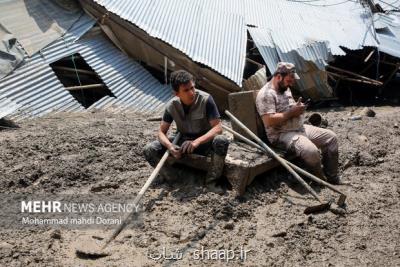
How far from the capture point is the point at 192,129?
17.4 ft

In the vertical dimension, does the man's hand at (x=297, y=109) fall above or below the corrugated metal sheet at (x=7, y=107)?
above

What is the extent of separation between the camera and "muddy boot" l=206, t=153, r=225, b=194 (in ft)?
16.8

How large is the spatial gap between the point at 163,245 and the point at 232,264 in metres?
0.68

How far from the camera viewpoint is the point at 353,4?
13.7 meters

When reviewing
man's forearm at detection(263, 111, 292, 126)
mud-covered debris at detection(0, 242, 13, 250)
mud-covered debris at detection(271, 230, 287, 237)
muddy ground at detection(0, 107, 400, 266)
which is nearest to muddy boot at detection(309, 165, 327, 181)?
muddy ground at detection(0, 107, 400, 266)

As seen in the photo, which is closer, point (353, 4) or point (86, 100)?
point (86, 100)

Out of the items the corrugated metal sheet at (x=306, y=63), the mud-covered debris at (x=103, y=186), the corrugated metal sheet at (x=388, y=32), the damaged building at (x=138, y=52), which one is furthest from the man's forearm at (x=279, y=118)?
the corrugated metal sheet at (x=388, y=32)

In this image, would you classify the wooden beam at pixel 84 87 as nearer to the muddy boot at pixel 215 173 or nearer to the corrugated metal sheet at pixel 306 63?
the corrugated metal sheet at pixel 306 63

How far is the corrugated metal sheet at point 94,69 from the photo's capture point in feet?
25.8

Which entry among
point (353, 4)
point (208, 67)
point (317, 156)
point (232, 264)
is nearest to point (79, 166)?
point (232, 264)

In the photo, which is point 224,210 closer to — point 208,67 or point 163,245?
point 163,245

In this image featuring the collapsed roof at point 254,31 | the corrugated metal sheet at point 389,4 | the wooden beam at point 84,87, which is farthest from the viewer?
the corrugated metal sheet at point 389,4

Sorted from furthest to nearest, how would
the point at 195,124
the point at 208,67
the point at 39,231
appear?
the point at 208,67 < the point at 195,124 < the point at 39,231

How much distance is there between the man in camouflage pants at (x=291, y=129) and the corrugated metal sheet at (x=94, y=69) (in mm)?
3402
